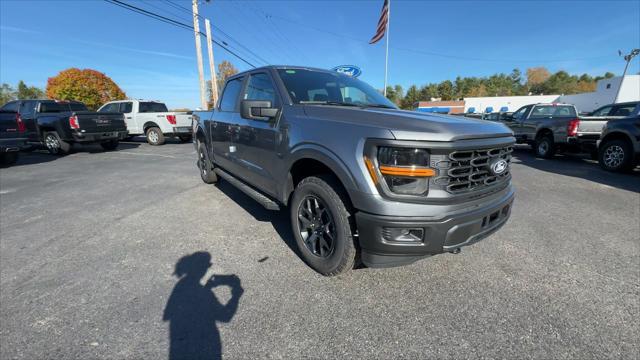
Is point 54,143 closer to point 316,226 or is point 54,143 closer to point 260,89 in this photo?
point 260,89

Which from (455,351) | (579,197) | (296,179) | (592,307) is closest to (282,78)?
(296,179)

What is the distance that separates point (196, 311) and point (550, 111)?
13016mm

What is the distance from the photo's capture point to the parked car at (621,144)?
637cm

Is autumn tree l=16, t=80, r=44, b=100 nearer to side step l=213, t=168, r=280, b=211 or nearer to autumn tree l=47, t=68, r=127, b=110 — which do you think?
autumn tree l=47, t=68, r=127, b=110

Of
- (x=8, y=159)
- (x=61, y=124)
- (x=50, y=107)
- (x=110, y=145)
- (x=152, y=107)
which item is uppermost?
(x=152, y=107)

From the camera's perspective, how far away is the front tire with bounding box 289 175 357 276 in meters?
2.24

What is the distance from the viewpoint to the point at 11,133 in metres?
7.56

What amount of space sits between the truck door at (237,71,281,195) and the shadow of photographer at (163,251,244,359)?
1089mm

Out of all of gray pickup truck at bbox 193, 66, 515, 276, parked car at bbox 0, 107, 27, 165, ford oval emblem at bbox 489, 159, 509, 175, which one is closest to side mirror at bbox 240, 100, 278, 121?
gray pickup truck at bbox 193, 66, 515, 276

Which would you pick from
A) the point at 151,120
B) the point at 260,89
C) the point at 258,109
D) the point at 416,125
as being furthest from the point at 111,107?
the point at 416,125

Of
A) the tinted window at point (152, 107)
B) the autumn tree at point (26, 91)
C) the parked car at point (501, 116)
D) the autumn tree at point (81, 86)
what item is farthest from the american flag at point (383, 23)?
the autumn tree at point (26, 91)

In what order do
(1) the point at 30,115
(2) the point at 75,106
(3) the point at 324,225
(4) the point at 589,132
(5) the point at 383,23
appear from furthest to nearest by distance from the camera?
1. (5) the point at 383,23
2. (2) the point at 75,106
3. (1) the point at 30,115
4. (4) the point at 589,132
5. (3) the point at 324,225

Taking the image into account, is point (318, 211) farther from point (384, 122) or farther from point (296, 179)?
point (384, 122)

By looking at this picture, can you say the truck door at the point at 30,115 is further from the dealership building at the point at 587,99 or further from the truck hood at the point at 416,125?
the dealership building at the point at 587,99
